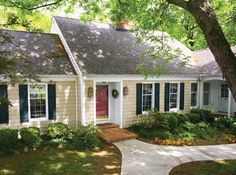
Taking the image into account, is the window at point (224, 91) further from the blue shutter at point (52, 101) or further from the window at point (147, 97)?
the blue shutter at point (52, 101)

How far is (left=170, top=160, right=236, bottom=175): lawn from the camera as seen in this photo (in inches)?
261

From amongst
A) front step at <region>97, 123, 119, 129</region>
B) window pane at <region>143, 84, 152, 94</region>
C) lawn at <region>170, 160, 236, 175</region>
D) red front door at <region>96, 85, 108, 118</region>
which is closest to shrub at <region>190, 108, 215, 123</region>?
window pane at <region>143, 84, 152, 94</region>

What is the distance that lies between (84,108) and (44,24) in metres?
20.5

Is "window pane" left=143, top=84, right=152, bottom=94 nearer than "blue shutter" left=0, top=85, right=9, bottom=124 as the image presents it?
No

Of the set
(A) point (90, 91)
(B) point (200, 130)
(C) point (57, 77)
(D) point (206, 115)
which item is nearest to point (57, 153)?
(A) point (90, 91)

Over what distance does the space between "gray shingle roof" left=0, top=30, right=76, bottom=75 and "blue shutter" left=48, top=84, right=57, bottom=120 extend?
0.69 meters

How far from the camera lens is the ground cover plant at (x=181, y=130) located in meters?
10.2

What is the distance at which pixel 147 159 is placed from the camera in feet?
25.4

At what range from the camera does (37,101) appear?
10.1 m

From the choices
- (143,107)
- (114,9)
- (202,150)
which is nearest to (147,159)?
(202,150)

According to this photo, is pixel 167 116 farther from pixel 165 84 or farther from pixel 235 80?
pixel 235 80

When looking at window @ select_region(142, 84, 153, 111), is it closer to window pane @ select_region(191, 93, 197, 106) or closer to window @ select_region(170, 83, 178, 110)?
window @ select_region(170, 83, 178, 110)

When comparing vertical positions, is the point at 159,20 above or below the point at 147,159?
above

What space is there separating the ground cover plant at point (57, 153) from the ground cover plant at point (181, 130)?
8.40ft
